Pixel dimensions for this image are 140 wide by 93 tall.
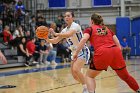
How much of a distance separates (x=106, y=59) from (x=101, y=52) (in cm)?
17

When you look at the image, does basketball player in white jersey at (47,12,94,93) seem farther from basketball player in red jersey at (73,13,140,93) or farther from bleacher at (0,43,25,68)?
bleacher at (0,43,25,68)

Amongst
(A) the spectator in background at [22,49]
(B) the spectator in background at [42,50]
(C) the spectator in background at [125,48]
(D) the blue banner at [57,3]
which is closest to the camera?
(A) the spectator in background at [22,49]

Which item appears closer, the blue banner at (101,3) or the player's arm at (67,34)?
the player's arm at (67,34)

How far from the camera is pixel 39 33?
287 inches

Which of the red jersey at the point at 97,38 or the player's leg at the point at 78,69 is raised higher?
the red jersey at the point at 97,38

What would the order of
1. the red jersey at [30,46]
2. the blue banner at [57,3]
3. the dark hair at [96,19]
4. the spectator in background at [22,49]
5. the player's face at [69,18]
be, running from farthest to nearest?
the blue banner at [57,3]
the red jersey at [30,46]
the spectator in background at [22,49]
the player's face at [69,18]
the dark hair at [96,19]

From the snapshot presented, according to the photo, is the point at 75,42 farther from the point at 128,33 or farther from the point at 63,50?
the point at 128,33

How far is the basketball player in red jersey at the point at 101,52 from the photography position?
21.6 ft

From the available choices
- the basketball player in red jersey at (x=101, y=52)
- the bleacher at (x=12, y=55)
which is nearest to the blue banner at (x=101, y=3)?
the bleacher at (x=12, y=55)

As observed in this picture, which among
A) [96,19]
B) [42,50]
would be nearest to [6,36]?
[42,50]

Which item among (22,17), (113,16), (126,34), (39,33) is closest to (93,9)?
(113,16)

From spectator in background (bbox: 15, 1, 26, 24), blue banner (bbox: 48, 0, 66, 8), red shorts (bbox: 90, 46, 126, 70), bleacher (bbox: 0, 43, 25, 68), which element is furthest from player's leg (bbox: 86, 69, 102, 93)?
blue banner (bbox: 48, 0, 66, 8)

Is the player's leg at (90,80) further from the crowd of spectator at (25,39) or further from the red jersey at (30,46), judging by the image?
the red jersey at (30,46)

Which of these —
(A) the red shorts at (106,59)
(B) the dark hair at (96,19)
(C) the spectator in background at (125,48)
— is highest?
(B) the dark hair at (96,19)
